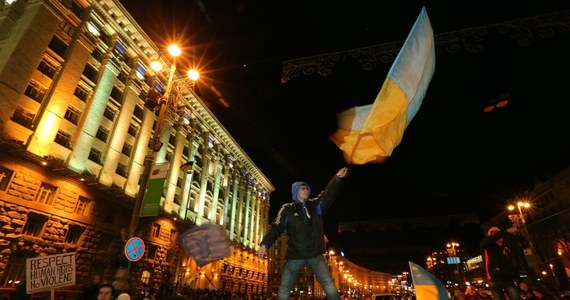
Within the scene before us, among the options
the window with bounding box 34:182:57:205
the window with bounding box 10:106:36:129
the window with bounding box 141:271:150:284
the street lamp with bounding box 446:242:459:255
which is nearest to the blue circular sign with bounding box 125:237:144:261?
the window with bounding box 34:182:57:205

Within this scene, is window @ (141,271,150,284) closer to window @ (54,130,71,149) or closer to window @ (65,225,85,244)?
window @ (65,225,85,244)

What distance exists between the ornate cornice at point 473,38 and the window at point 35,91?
17.8m

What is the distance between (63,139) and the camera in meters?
20.2

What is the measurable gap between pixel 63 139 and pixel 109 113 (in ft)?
16.4

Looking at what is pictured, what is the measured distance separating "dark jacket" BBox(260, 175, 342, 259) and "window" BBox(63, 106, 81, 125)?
22.4 m

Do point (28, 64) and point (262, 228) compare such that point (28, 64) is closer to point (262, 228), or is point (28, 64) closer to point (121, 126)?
point (121, 126)

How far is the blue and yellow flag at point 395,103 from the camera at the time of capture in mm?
4480

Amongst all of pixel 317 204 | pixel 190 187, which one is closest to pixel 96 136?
pixel 190 187

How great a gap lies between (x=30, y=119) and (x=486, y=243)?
23.2 metres

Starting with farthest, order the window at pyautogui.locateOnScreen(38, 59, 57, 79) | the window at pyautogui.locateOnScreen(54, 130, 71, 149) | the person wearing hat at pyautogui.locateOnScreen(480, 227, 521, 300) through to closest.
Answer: the window at pyautogui.locateOnScreen(54, 130, 71, 149)
the window at pyautogui.locateOnScreen(38, 59, 57, 79)
the person wearing hat at pyautogui.locateOnScreen(480, 227, 521, 300)

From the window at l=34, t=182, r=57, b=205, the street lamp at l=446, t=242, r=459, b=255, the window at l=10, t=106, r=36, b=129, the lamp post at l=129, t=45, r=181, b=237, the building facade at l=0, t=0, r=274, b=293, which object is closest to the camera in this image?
the lamp post at l=129, t=45, r=181, b=237

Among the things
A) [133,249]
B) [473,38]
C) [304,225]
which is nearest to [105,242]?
[133,249]

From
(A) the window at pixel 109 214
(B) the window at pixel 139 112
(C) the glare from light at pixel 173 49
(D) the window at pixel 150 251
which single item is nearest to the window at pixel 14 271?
(A) the window at pixel 109 214

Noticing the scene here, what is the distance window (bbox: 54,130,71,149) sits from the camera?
19.8 metres
